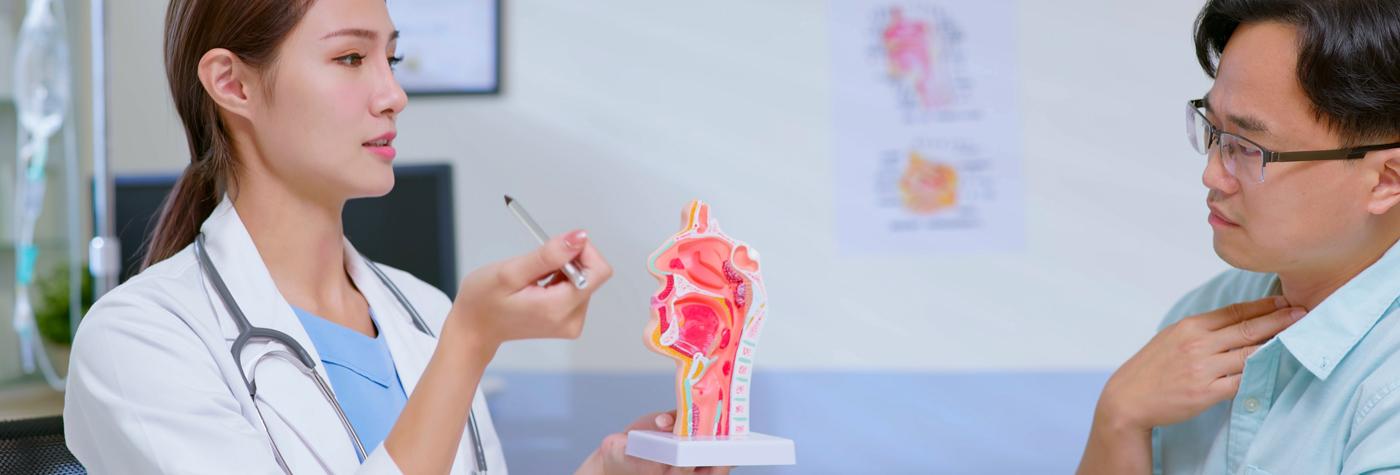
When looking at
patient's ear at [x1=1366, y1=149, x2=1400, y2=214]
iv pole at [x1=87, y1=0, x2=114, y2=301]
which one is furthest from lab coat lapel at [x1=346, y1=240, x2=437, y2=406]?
iv pole at [x1=87, y1=0, x2=114, y2=301]

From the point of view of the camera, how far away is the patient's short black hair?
50.0 inches

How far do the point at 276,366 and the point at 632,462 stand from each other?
16.5 inches

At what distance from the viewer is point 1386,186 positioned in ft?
4.30

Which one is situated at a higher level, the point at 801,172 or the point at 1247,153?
the point at 1247,153

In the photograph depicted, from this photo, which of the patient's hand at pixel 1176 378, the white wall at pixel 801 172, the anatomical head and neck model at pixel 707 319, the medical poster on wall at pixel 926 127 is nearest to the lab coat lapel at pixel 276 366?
the anatomical head and neck model at pixel 707 319

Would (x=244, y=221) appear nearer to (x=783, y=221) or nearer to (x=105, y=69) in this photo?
(x=105, y=69)

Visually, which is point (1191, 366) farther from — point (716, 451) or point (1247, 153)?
point (716, 451)

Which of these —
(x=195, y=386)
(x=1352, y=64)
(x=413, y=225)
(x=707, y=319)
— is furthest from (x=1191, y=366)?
(x=413, y=225)

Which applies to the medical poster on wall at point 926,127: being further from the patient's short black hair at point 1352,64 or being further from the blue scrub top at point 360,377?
the blue scrub top at point 360,377

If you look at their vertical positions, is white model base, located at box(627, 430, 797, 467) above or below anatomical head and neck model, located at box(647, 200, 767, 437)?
below

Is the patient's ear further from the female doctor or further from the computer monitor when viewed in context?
the computer monitor

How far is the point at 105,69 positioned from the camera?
251 cm

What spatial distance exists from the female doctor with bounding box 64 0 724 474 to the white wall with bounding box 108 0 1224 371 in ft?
4.68

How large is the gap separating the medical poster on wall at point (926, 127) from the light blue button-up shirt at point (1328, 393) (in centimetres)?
141
